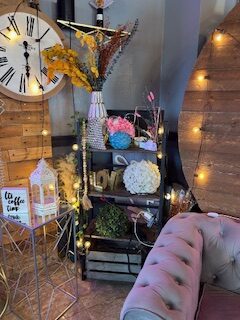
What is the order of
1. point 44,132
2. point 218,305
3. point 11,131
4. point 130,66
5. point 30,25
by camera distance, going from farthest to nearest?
point 130,66, point 44,132, point 11,131, point 30,25, point 218,305

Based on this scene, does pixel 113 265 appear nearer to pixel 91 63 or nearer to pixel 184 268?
pixel 184 268

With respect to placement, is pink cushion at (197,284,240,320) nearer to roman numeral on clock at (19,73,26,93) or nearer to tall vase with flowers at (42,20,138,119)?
tall vase with flowers at (42,20,138,119)

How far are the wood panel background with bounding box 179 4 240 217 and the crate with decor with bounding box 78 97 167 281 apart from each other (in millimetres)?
178

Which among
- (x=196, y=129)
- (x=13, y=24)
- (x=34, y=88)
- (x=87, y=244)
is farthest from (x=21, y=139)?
(x=196, y=129)

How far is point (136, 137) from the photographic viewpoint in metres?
1.69

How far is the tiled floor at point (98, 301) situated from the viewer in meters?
1.58

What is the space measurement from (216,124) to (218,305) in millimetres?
927

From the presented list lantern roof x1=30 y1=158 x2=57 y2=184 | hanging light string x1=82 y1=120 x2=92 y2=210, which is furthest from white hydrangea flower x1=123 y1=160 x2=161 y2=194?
lantern roof x1=30 y1=158 x2=57 y2=184

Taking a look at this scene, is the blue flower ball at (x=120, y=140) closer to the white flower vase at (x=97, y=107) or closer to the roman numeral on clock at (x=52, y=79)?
the white flower vase at (x=97, y=107)

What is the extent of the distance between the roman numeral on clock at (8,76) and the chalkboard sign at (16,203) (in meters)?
0.72

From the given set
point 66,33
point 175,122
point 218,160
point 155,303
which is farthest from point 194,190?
point 66,33

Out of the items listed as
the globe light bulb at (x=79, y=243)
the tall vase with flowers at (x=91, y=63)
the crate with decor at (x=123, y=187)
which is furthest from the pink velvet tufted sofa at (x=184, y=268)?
the tall vase with flowers at (x=91, y=63)

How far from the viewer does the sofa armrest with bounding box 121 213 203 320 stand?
85cm

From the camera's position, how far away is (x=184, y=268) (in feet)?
3.40
